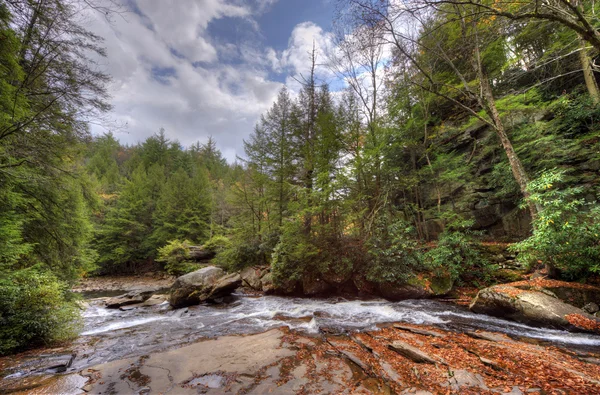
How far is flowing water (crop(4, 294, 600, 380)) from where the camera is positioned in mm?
5496

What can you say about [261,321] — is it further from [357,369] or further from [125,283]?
[125,283]

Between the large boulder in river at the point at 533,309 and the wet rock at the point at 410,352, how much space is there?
3.98 meters

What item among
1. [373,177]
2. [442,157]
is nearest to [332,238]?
[373,177]

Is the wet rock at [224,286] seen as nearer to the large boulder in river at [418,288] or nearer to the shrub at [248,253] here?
the shrub at [248,253]

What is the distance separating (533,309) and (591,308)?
153cm

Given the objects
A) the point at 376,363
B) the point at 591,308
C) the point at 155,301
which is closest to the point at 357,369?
the point at 376,363

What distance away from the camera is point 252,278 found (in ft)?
45.2

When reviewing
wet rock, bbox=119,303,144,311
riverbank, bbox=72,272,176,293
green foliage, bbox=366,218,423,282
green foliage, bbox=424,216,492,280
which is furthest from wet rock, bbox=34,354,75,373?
riverbank, bbox=72,272,176,293

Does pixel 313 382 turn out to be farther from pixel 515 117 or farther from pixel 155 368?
pixel 515 117

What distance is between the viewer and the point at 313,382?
12.4 ft

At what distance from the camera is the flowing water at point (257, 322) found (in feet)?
18.0

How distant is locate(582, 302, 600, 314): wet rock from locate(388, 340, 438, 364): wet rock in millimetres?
5501

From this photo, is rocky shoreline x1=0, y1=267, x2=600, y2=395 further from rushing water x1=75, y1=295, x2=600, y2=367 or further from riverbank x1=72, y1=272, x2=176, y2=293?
riverbank x1=72, y1=272, x2=176, y2=293

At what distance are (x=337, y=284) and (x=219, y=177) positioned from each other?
33710mm
